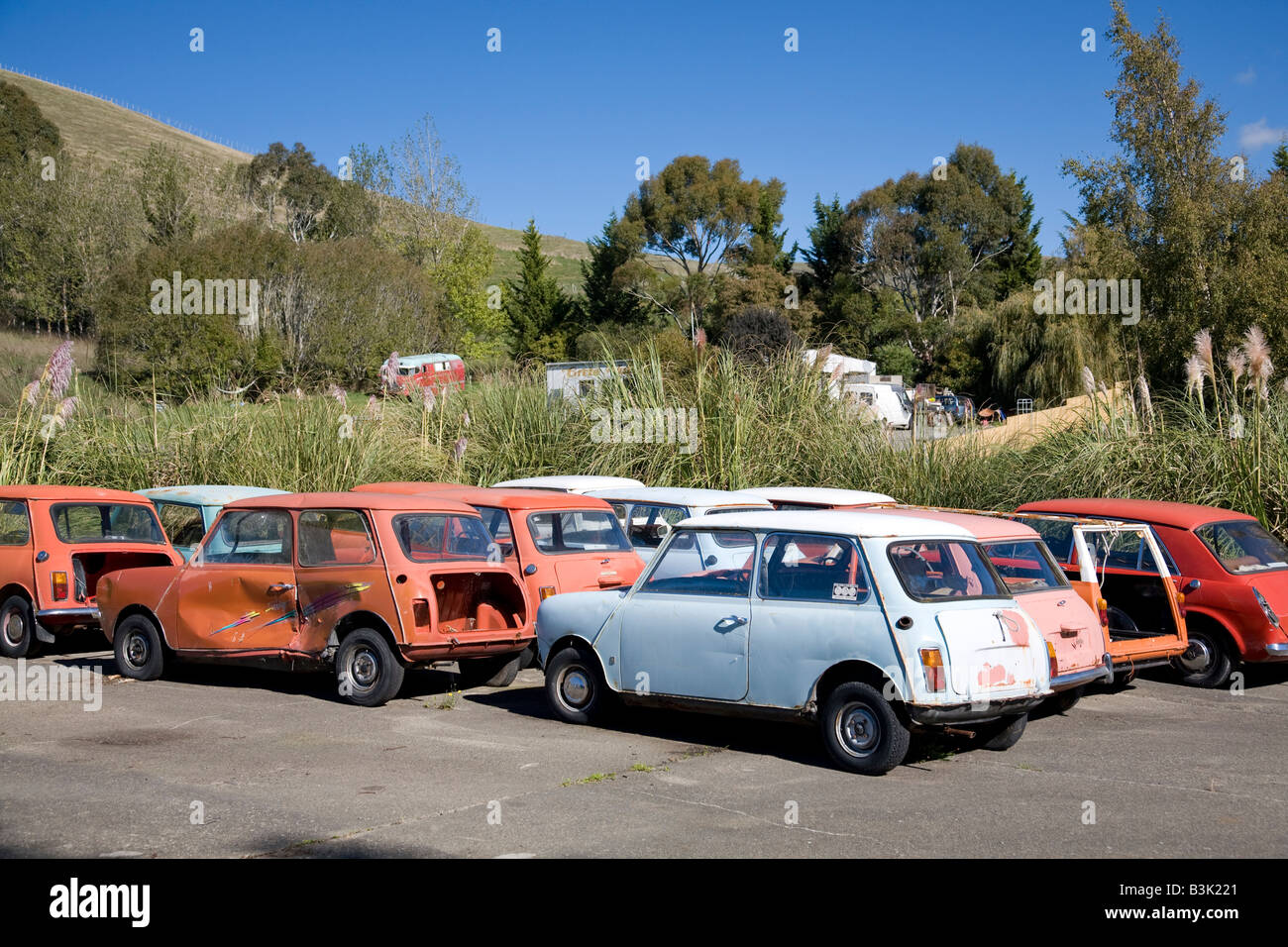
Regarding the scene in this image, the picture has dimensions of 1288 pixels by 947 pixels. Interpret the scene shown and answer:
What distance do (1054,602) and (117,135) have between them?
11512cm

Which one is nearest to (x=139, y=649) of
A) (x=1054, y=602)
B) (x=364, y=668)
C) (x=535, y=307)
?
(x=364, y=668)

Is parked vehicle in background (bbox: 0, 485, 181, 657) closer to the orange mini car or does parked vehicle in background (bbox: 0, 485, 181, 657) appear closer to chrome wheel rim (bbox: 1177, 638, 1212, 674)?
the orange mini car

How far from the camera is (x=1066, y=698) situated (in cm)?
934

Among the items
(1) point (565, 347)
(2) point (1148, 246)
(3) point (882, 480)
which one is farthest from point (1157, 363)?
(1) point (565, 347)

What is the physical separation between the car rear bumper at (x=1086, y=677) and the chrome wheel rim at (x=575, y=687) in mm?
3356

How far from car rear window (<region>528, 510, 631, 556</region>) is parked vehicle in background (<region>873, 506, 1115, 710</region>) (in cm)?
315

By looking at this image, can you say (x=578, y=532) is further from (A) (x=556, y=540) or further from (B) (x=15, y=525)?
(B) (x=15, y=525)

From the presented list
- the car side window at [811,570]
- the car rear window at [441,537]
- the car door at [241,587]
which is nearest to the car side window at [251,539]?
the car door at [241,587]

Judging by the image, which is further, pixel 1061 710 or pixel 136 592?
pixel 136 592

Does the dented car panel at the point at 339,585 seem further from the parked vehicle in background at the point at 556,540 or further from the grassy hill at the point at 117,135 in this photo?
the grassy hill at the point at 117,135

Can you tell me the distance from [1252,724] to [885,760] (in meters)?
3.97

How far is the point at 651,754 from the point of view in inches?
318

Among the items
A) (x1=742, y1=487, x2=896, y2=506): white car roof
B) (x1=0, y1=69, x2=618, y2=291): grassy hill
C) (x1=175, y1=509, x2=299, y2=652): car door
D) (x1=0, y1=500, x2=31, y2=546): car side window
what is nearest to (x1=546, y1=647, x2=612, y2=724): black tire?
(x1=175, y1=509, x2=299, y2=652): car door
